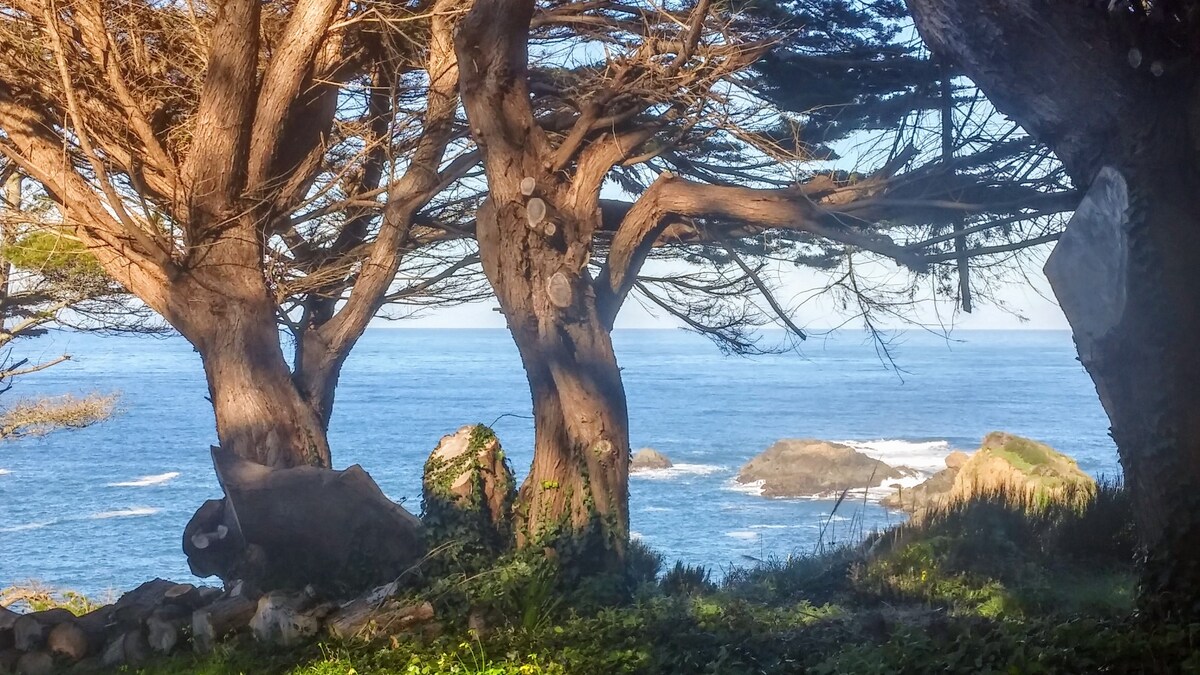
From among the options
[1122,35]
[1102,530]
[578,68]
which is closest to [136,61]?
[578,68]

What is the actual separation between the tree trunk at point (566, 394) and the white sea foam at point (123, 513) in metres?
13.0

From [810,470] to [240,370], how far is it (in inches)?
611

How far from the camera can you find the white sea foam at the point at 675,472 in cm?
2132

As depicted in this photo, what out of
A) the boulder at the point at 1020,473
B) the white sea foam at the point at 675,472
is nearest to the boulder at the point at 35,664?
the boulder at the point at 1020,473

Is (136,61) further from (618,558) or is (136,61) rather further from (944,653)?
(944,653)

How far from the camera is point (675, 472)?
21.6 meters

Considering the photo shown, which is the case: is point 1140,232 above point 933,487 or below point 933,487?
above

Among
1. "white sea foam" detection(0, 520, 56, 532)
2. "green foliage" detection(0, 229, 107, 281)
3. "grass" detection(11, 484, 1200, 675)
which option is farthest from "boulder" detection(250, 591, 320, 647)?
"white sea foam" detection(0, 520, 56, 532)

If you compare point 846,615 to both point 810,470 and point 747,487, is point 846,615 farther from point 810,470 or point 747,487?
point 810,470

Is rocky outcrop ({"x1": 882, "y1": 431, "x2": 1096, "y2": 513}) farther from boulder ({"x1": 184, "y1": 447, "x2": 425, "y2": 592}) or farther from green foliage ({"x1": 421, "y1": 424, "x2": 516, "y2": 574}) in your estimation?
boulder ({"x1": 184, "y1": 447, "x2": 425, "y2": 592})

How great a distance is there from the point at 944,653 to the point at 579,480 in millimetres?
3280

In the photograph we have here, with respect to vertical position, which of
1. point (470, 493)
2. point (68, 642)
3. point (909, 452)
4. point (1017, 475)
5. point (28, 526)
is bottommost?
point (28, 526)

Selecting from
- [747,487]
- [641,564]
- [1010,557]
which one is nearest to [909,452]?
[747,487]

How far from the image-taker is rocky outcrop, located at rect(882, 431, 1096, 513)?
9495 millimetres
